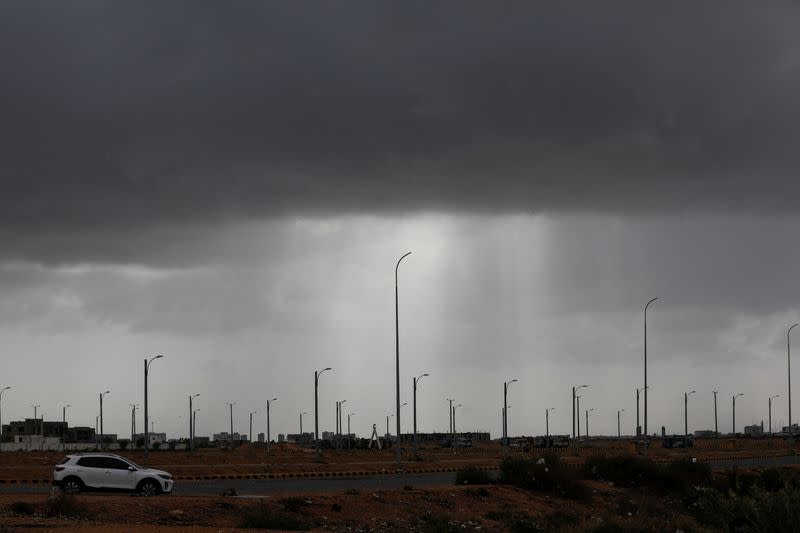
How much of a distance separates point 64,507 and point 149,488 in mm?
9983

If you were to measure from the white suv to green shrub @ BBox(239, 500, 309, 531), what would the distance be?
7831 millimetres

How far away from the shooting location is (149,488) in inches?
1681

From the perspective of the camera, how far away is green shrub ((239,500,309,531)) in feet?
112

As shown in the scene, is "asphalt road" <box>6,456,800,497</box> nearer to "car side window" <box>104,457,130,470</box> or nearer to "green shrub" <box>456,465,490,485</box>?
"green shrub" <box>456,465,490,485</box>

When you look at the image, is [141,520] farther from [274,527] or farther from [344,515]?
[344,515]

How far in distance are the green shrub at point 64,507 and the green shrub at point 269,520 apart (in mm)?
4918

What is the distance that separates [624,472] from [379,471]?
77.7 feet

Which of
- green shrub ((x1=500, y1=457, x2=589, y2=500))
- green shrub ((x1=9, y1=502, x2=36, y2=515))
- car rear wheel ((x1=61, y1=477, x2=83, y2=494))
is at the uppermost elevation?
green shrub ((x1=9, y1=502, x2=36, y2=515))

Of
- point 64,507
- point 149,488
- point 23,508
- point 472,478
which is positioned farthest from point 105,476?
point 472,478

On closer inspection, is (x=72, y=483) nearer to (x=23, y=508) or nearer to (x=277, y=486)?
(x=23, y=508)

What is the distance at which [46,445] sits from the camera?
594 feet

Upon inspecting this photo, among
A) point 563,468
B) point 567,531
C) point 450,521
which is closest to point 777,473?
point 563,468

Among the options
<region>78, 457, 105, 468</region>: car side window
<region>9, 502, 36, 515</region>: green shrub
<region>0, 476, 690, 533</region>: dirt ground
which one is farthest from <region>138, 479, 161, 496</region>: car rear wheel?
<region>9, 502, 36, 515</region>: green shrub

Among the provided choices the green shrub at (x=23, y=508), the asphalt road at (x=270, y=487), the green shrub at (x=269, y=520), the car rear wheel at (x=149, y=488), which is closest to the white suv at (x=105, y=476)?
the car rear wheel at (x=149, y=488)
